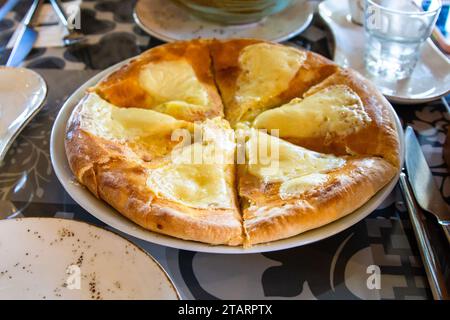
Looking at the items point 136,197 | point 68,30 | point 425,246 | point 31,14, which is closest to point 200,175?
point 136,197

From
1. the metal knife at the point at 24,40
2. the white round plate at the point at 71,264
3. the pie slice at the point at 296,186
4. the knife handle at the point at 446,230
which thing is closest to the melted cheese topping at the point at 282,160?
the pie slice at the point at 296,186

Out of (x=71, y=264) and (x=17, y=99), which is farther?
(x=17, y=99)

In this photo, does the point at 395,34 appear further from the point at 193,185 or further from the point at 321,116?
the point at 193,185

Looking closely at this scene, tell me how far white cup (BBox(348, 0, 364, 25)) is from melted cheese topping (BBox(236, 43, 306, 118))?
508mm

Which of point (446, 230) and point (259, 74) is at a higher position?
point (259, 74)

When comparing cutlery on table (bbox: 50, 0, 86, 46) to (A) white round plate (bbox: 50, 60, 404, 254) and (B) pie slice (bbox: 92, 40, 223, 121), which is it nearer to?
(B) pie slice (bbox: 92, 40, 223, 121)

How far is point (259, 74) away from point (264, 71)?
2 cm

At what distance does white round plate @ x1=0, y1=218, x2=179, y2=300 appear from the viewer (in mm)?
837

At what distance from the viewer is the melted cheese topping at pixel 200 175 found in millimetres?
1029

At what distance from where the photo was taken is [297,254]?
101 cm

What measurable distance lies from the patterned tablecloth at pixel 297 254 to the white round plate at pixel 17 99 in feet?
0.21

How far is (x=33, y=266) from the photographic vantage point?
907 mm

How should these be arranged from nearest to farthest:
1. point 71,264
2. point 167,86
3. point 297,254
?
point 71,264, point 297,254, point 167,86

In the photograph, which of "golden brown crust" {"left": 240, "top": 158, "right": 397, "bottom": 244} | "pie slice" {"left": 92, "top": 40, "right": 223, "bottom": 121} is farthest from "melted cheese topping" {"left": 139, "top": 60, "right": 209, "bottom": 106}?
"golden brown crust" {"left": 240, "top": 158, "right": 397, "bottom": 244}
